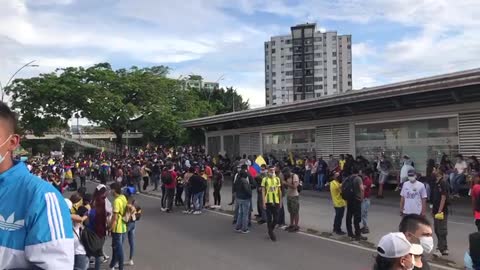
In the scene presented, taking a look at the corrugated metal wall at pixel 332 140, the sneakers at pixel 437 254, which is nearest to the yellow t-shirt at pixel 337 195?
the sneakers at pixel 437 254

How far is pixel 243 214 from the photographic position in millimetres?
14039

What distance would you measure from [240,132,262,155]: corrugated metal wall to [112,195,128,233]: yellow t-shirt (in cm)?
2336

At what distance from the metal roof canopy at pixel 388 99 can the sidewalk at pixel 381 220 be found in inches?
153

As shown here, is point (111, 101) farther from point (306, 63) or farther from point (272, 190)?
point (306, 63)

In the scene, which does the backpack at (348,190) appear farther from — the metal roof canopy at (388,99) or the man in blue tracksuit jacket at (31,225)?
the man in blue tracksuit jacket at (31,225)

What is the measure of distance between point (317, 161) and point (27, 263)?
23731mm

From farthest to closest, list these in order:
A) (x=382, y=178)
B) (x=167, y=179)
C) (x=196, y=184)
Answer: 1. (x=382, y=178)
2. (x=167, y=179)
3. (x=196, y=184)

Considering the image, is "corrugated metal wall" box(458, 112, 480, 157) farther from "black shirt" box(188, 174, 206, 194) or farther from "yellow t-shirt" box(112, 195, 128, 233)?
"yellow t-shirt" box(112, 195, 128, 233)

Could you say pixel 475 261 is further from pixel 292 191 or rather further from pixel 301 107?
pixel 301 107

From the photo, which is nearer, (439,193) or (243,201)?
(439,193)

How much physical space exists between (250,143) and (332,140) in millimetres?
8990

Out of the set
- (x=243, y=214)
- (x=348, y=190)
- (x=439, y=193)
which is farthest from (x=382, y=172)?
(x=439, y=193)

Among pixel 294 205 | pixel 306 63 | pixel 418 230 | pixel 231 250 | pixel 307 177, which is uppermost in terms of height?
pixel 306 63

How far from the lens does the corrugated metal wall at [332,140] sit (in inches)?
983
